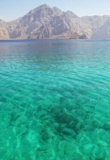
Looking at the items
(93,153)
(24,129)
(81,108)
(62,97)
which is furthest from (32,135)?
(62,97)

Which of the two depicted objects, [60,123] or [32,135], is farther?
[60,123]

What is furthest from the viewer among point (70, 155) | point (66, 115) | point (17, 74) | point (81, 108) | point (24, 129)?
point (17, 74)

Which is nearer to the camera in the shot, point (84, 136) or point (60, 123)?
point (84, 136)

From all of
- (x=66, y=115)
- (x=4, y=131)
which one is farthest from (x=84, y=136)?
(x=4, y=131)

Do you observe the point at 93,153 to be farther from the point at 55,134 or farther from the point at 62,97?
the point at 62,97

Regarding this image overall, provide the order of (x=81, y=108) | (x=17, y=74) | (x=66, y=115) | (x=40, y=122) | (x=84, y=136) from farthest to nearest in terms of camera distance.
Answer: (x=17, y=74) → (x=81, y=108) → (x=66, y=115) → (x=40, y=122) → (x=84, y=136)

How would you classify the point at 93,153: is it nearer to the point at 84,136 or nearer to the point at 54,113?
the point at 84,136

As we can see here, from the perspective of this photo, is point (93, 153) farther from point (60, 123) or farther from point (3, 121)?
point (3, 121)

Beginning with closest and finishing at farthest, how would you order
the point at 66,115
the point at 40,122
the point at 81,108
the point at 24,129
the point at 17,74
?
the point at 24,129
the point at 40,122
the point at 66,115
the point at 81,108
the point at 17,74

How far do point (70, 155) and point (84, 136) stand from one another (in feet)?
8.76

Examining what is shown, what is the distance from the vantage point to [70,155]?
43.4 feet

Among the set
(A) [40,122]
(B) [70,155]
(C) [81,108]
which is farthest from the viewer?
(C) [81,108]

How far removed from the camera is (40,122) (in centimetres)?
1775

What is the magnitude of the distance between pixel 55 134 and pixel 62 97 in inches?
335
